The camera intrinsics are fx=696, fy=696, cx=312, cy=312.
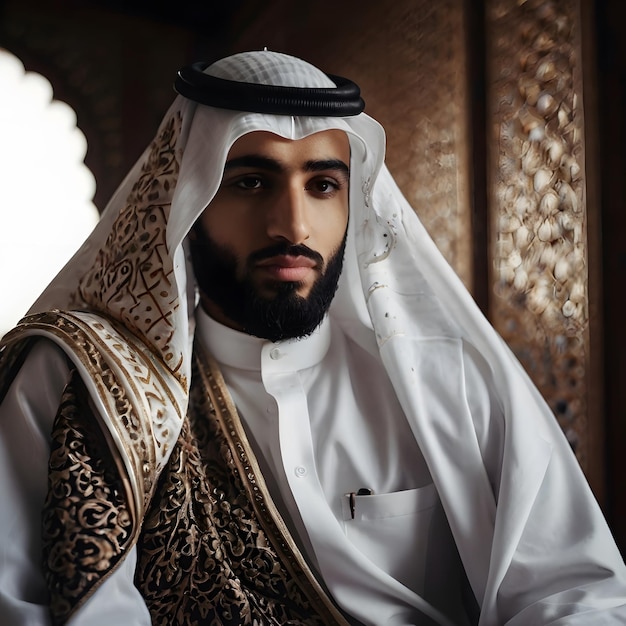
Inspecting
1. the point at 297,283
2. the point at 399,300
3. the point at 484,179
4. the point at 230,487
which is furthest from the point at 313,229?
the point at 484,179

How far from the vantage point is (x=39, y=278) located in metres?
3.03

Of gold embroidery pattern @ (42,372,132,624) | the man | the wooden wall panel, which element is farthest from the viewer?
the wooden wall panel

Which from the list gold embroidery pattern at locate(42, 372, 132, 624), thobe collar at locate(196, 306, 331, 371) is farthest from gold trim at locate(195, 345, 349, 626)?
gold embroidery pattern at locate(42, 372, 132, 624)

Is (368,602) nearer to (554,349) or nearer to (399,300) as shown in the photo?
(399,300)

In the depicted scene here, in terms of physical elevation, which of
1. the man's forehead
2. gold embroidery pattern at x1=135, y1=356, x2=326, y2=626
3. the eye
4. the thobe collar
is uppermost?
the man's forehead

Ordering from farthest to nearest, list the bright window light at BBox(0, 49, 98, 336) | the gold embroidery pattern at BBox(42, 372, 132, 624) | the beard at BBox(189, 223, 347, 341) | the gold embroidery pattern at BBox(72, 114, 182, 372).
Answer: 1. the bright window light at BBox(0, 49, 98, 336)
2. the beard at BBox(189, 223, 347, 341)
3. the gold embroidery pattern at BBox(72, 114, 182, 372)
4. the gold embroidery pattern at BBox(42, 372, 132, 624)

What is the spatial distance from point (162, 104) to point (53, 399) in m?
2.25

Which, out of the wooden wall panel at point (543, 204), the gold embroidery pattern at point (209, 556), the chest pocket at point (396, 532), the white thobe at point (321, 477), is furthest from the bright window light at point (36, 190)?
the chest pocket at point (396, 532)

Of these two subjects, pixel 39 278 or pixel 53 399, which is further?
pixel 39 278

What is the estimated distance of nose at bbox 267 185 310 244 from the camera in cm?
134

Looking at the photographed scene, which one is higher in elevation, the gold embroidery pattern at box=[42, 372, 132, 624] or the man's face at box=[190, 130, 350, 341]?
the man's face at box=[190, 130, 350, 341]

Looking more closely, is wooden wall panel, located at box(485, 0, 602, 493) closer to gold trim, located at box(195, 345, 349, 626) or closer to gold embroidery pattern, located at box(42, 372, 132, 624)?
gold trim, located at box(195, 345, 349, 626)

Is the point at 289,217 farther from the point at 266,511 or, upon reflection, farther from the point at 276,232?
the point at 266,511

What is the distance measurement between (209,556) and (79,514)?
0.82 ft
